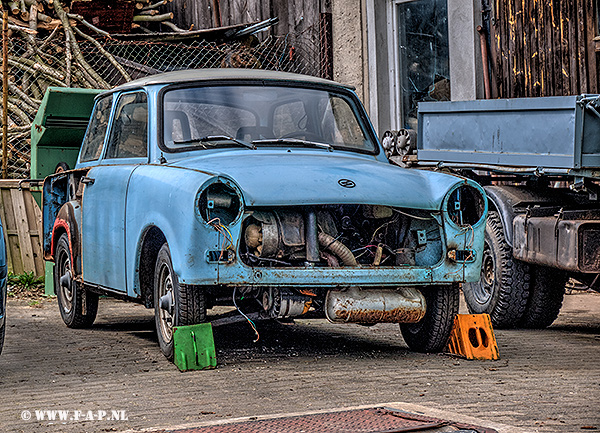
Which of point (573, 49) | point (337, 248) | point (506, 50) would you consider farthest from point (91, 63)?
point (337, 248)

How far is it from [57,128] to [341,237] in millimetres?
4649

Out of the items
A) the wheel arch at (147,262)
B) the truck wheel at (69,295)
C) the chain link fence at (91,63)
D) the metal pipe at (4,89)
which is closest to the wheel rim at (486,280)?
the wheel arch at (147,262)

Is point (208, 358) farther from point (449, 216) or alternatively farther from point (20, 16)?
point (20, 16)

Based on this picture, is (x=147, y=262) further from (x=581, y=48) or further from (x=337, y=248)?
(x=581, y=48)

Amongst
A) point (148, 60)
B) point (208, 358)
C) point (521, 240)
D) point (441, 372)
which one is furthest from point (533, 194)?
point (148, 60)

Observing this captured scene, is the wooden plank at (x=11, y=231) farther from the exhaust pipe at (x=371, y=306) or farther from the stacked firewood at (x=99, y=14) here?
the exhaust pipe at (x=371, y=306)

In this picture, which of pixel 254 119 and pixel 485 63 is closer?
pixel 254 119

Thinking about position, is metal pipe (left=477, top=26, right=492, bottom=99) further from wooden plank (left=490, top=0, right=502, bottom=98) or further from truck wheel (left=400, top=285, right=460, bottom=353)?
truck wheel (left=400, top=285, right=460, bottom=353)

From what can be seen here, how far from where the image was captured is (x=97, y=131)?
8.05 meters

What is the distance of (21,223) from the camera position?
36.3 ft

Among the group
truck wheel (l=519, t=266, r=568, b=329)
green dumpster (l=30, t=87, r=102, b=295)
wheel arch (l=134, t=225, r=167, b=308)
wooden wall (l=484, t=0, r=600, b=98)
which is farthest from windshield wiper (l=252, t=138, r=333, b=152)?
wooden wall (l=484, t=0, r=600, b=98)

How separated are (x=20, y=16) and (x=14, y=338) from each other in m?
8.07

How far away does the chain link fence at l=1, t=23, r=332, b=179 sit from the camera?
508 inches

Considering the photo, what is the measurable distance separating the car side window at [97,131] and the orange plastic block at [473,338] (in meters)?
3.24
